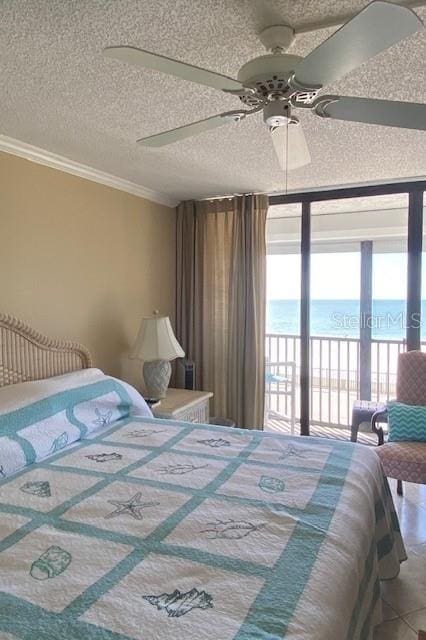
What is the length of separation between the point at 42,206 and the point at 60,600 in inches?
92.3

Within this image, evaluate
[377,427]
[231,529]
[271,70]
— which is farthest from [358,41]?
[377,427]

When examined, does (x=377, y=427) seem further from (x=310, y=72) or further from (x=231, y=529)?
(x=310, y=72)

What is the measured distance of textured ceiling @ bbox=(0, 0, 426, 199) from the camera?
1396 mm

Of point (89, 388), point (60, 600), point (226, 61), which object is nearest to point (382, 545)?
point (60, 600)

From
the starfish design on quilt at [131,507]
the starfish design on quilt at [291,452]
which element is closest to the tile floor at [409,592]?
the starfish design on quilt at [291,452]

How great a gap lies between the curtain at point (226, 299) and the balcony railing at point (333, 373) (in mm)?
758

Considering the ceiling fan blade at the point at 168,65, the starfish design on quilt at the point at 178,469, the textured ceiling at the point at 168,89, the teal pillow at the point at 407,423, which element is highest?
the textured ceiling at the point at 168,89

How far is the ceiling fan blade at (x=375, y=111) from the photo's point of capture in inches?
54.5

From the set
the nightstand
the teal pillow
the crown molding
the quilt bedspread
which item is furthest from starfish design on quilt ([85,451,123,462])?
the teal pillow

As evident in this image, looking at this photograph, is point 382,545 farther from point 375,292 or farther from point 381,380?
point 381,380

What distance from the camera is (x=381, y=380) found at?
473 cm

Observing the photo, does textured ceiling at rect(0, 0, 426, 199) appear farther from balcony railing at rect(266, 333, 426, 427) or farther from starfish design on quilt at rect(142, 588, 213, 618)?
balcony railing at rect(266, 333, 426, 427)

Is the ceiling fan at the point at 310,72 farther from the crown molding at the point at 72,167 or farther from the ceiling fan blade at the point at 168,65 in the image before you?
the crown molding at the point at 72,167

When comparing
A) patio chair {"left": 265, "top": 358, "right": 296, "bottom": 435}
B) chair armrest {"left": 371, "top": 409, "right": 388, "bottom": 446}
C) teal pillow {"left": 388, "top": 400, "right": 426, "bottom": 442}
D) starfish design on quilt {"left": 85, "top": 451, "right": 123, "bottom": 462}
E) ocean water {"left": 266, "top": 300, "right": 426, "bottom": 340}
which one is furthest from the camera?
patio chair {"left": 265, "top": 358, "right": 296, "bottom": 435}
